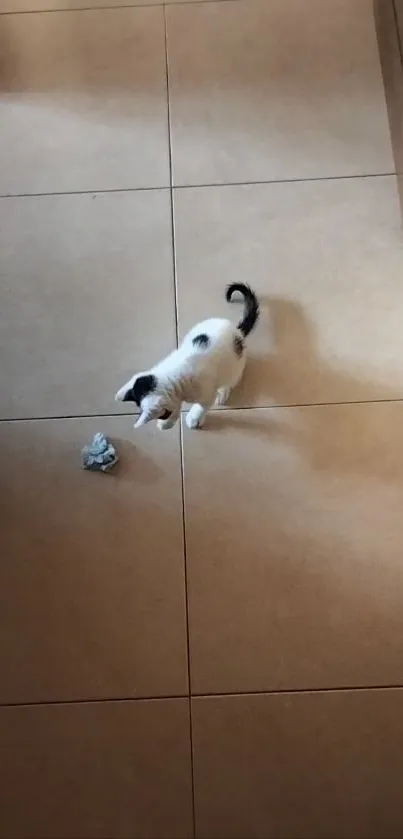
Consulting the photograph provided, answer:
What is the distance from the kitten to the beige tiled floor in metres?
0.09

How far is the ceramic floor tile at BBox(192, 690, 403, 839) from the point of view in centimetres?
117

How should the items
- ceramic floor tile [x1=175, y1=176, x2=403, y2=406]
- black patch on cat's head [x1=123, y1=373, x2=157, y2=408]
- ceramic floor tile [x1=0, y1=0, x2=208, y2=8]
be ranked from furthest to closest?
ceramic floor tile [x1=0, y1=0, x2=208, y2=8], ceramic floor tile [x1=175, y1=176, x2=403, y2=406], black patch on cat's head [x1=123, y1=373, x2=157, y2=408]

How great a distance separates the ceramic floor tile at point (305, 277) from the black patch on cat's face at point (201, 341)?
0.19m

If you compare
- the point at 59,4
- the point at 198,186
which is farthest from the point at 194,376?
the point at 59,4

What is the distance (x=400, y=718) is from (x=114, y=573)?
49 centimetres

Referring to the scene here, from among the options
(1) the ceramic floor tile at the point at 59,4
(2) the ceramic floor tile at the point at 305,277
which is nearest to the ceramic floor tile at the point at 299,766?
(2) the ceramic floor tile at the point at 305,277

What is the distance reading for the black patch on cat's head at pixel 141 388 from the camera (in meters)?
1.16

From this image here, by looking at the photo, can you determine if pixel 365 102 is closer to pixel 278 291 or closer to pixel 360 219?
pixel 360 219

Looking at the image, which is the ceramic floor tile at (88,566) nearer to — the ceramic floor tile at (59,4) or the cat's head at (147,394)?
the cat's head at (147,394)

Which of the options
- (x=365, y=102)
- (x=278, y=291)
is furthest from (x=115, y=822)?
(x=365, y=102)

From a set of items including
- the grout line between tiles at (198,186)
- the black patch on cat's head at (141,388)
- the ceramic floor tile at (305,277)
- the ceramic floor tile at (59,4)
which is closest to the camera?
the black patch on cat's head at (141,388)

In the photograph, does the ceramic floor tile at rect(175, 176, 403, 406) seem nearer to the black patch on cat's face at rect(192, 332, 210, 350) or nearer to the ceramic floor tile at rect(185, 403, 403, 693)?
the ceramic floor tile at rect(185, 403, 403, 693)

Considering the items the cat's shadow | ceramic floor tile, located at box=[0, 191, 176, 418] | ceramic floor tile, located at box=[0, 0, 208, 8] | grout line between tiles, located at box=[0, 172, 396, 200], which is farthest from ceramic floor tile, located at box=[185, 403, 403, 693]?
ceramic floor tile, located at box=[0, 0, 208, 8]

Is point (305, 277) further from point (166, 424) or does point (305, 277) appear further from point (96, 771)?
point (96, 771)
